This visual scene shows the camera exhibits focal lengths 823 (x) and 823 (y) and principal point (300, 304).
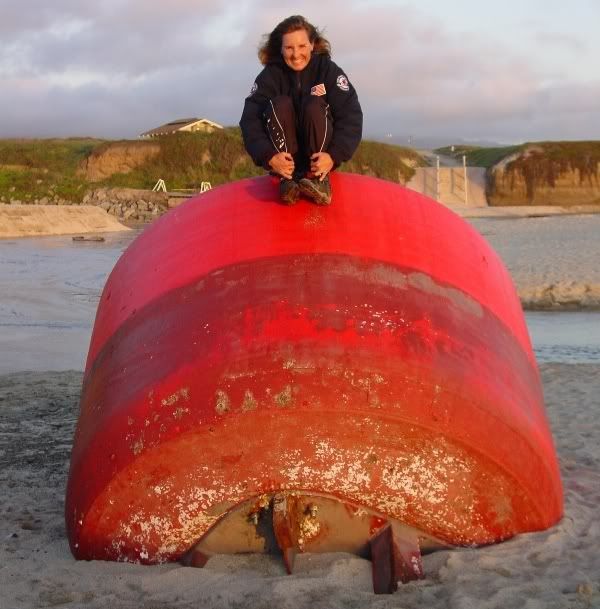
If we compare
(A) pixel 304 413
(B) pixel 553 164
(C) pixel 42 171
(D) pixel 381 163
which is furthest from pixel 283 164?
(C) pixel 42 171

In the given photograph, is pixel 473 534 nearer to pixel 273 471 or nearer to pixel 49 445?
pixel 273 471

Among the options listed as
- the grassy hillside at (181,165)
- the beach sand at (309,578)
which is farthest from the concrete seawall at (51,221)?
the beach sand at (309,578)

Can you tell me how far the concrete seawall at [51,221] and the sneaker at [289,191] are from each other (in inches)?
1032

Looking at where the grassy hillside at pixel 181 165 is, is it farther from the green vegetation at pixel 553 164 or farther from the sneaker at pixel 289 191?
the sneaker at pixel 289 191

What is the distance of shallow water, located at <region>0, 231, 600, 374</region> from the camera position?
827cm

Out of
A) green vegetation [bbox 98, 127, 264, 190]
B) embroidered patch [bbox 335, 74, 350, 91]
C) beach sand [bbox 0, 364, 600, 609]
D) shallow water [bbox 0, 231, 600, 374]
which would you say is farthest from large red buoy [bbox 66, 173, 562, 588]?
green vegetation [bbox 98, 127, 264, 190]

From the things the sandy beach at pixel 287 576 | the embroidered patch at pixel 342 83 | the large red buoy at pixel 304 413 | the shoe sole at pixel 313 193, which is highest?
the embroidered patch at pixel 342 83

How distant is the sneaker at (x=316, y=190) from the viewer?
3229 mm

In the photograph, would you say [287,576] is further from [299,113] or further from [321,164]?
[299,113]

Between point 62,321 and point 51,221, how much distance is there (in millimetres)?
21341

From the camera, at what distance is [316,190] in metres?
3.22

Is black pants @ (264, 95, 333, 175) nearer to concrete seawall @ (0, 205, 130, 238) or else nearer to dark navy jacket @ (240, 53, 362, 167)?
dark navy jacket @ (240, 53, 362, 167)

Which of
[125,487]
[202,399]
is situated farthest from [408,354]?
[125,487]

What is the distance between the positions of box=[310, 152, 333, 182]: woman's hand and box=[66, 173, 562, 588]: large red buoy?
296 mm
